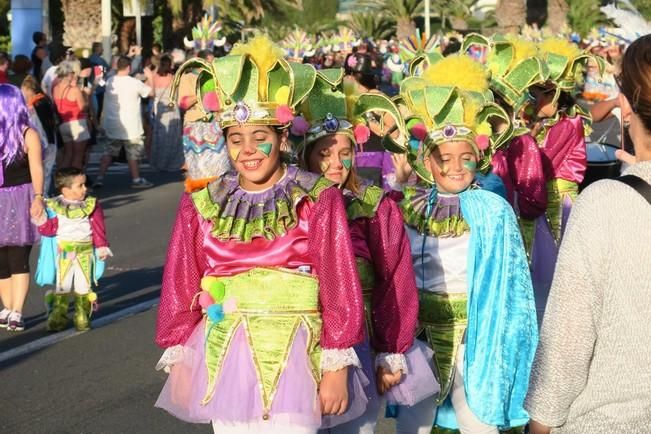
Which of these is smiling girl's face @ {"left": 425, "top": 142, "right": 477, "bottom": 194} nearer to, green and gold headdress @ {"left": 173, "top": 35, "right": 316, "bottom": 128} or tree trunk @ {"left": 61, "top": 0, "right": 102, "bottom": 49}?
green and gold headdress @ {"left": 173, "top": 35, "right": 316, "bottom": 128}

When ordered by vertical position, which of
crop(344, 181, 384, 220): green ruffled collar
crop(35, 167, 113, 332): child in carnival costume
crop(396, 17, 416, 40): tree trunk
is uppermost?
crop(344, 181, 384, 220): green ruffled collar

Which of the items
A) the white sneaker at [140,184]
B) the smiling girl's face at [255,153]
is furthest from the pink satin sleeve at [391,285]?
the white sneaker at [140,184]

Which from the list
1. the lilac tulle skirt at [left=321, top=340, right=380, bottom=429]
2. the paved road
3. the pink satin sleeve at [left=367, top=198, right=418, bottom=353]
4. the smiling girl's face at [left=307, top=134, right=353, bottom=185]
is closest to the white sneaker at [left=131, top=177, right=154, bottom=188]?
the paved road

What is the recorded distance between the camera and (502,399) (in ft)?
17.0

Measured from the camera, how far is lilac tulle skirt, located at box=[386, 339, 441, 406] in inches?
177

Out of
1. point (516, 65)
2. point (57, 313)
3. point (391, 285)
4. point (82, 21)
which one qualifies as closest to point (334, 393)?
point (391, 285)

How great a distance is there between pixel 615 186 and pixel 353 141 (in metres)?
2.42

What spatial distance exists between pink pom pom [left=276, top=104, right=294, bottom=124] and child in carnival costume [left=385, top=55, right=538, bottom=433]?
4.20ft

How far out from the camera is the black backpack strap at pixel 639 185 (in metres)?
2.83

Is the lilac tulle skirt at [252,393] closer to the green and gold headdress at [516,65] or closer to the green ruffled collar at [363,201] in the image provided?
the green ruffled collar at [363,201]

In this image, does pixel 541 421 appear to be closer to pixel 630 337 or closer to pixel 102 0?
pixel 630 337

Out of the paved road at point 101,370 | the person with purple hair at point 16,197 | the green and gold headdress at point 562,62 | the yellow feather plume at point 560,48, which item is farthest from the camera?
the person with purple hair at point 16,197

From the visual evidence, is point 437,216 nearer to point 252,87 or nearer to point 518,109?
point 252,87

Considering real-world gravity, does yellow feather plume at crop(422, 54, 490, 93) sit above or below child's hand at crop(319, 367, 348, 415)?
above
